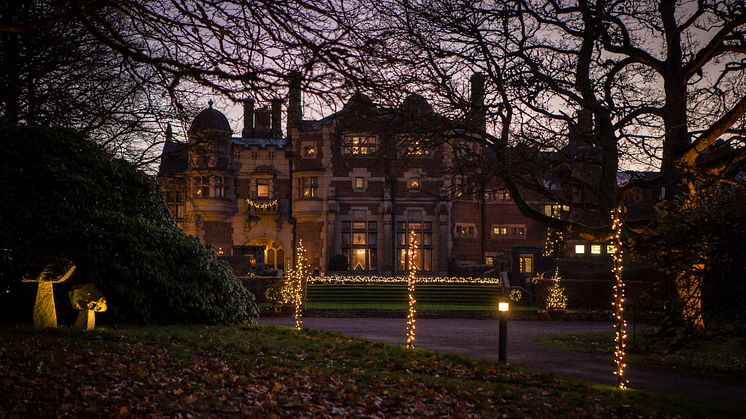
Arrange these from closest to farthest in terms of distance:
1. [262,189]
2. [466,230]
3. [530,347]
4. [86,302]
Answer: [86,302] < [530,347] < [262,189] < [466,230]

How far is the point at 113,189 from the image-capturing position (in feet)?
61.2

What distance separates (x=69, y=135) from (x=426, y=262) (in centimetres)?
3240

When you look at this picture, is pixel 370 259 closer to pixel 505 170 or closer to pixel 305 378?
pixel 505 170

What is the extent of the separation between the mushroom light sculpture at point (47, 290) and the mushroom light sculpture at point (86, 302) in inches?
15.9

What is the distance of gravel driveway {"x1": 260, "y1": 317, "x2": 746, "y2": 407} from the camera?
12169mm

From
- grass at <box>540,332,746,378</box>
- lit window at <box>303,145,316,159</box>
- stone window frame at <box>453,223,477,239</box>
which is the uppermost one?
lit window at <box>303,145,316,159</box>

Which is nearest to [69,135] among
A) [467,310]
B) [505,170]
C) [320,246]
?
[505,170]

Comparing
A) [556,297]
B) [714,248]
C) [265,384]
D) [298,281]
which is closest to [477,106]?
[714,248]

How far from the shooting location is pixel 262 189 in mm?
49625

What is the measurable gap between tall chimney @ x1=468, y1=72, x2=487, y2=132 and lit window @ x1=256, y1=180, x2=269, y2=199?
31.8 meters

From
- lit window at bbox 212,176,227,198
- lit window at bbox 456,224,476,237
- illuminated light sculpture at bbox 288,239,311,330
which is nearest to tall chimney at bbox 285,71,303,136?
illuminated light sculpture at bbox 288,239,311,330

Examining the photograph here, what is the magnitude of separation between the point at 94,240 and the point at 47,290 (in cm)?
277

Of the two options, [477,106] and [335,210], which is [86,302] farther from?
[335,210]

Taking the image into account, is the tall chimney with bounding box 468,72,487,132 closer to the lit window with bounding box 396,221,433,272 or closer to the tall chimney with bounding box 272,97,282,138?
the tall chimney with bounding box 272,97,282,138
